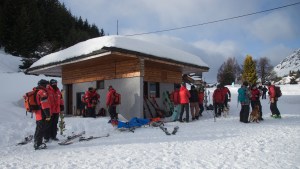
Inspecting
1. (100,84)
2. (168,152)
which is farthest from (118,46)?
(168,152)

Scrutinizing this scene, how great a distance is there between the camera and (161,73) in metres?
16.1

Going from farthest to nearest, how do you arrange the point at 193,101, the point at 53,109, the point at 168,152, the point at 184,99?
the point at 193,101 → the point at 184,99 → the point at 53,109 → the point at 168,152

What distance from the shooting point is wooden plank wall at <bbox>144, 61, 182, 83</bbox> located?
14.8 meters

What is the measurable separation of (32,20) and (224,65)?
205 feet

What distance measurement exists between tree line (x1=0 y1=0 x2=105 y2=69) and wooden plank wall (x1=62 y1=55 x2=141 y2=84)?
86.8ft

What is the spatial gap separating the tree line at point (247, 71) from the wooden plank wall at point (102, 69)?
60.4 meters

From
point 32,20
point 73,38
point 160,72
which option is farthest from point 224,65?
point 160,72

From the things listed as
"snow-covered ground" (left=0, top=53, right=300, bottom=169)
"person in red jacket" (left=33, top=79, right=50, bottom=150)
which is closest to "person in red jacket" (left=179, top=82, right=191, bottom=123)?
"snow-covered ground" (left=0, top=53, right=300, bottom=169)

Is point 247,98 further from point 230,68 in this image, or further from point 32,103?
point 230,68

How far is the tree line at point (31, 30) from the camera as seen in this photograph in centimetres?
4812

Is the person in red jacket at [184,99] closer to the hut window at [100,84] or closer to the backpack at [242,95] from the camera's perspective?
the backpack at [242,95]

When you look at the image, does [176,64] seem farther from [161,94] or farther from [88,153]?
[88,153]

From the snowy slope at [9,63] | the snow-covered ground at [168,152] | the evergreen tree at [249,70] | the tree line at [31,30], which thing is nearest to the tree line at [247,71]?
the evergreen tree at [249,70]

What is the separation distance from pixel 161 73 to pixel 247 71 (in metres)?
→ 63.3
